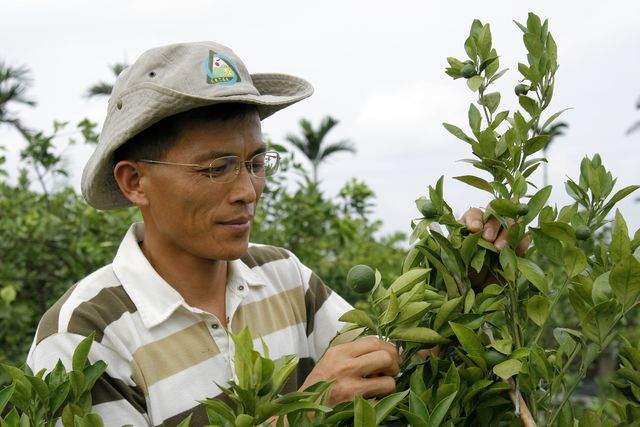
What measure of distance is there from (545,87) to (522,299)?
409 mm

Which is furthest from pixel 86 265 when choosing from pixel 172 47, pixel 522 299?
pixel 522 299

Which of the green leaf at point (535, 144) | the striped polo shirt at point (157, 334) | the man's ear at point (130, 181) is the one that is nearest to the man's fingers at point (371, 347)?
the striped polo shirt at point (157, 334)

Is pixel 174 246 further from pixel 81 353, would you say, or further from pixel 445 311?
pixel 445 311

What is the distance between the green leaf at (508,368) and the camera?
4.47ft

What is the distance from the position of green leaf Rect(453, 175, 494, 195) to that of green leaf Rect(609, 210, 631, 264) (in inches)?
10.0

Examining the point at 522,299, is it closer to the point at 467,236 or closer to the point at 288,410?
the point at 467,236

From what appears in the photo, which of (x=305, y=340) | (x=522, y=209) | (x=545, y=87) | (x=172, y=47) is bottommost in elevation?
(x=305, y=340)

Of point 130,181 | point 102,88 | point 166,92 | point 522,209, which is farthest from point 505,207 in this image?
point 102,88

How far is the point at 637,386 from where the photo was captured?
5.09 ft

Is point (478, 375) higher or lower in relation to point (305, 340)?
higher

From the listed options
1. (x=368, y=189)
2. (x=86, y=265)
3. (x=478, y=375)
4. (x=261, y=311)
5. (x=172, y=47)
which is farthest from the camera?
(x=368, y=189)

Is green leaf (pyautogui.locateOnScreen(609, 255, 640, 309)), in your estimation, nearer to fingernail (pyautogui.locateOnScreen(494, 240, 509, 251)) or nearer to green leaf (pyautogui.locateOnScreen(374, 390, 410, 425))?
fingernail (pyautogui.locateOnScreen(494, 240, 509, 251))

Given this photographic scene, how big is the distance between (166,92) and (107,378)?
61cm

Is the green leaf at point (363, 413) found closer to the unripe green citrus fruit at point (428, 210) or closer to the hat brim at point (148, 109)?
the unripe green citrus fruit at point (428, 210)
